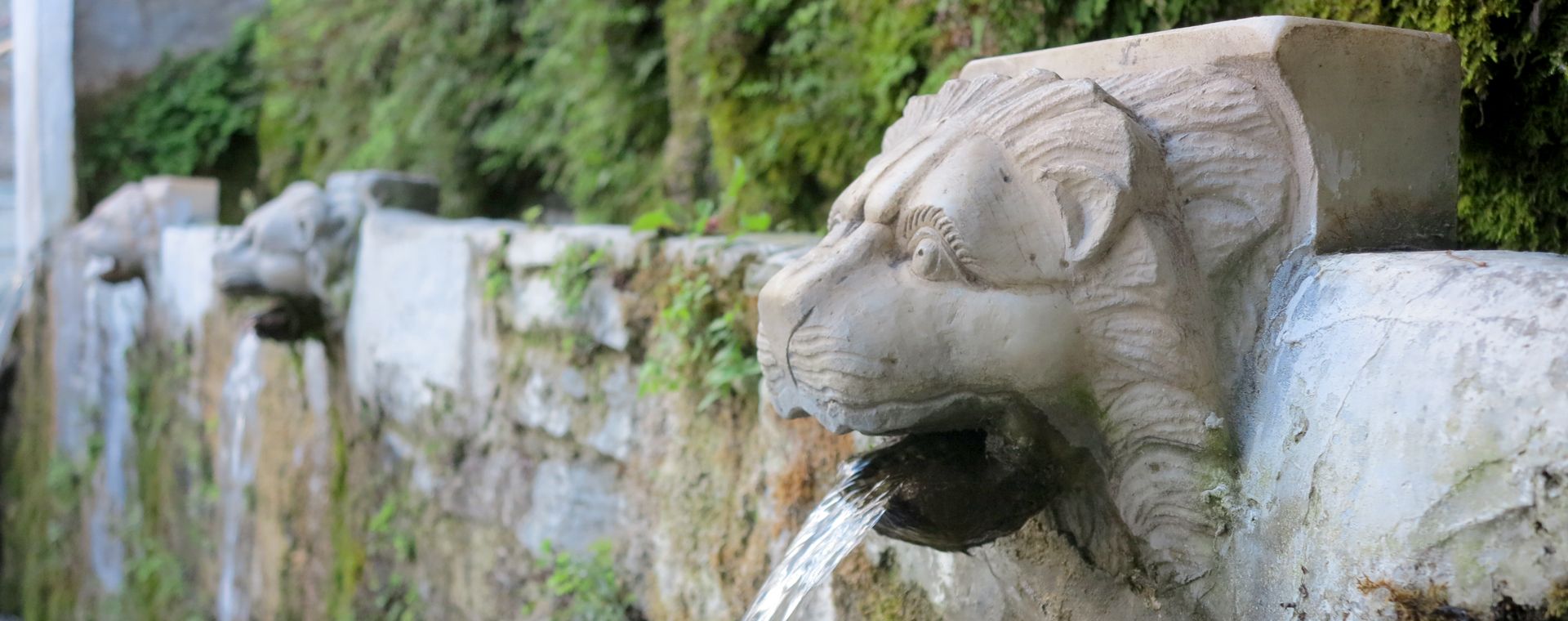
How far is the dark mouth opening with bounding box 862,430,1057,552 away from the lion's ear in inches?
9.8

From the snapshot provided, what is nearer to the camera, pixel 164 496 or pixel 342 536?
pixel 342 536

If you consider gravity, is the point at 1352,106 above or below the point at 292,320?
above

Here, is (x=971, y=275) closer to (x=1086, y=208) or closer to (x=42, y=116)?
(x=1086, y=208)

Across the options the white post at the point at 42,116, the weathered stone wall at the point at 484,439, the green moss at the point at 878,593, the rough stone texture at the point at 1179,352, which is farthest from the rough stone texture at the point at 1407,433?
the white post at the point at 42,116

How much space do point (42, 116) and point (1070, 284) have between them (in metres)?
11.7

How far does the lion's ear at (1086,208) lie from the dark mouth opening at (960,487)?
248mm

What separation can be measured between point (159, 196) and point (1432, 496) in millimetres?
6612

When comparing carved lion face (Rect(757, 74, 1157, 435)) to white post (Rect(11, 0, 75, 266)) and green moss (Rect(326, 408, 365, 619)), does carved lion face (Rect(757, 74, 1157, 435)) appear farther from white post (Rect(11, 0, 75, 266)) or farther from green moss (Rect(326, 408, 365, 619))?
white post (Rect(11, 0, 75, 266))

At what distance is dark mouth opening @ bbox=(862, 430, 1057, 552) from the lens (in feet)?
4.29

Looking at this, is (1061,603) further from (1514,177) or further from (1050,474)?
(1514,177)

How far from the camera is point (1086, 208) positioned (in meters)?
1.15

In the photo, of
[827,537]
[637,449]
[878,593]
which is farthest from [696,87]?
[827,537]

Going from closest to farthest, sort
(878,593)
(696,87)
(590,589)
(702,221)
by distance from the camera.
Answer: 1. (878,593)
2. (702,221)
3. (590,589)
4. (696,87)

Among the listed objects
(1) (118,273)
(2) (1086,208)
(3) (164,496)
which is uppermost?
(2) (1086,208)
